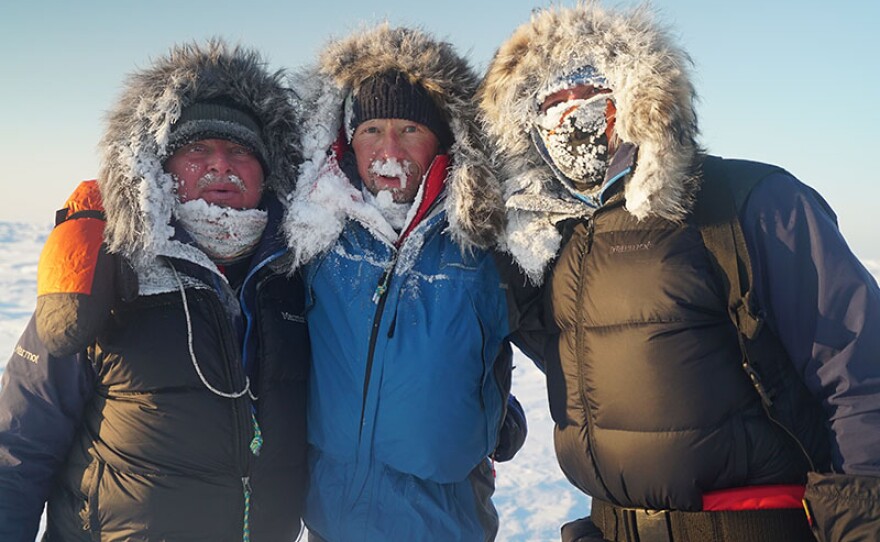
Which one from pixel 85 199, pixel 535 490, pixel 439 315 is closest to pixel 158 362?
pixel 85 199

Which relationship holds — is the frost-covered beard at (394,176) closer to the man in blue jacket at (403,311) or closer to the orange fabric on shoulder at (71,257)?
the man in blue jacket at (403,311)

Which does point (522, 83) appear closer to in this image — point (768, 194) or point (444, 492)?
point (768, 194)

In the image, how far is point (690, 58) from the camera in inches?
80.0

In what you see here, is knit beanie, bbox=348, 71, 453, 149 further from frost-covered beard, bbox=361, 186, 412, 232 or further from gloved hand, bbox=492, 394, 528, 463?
gloved hand, bbox=492, 394, 528, 463

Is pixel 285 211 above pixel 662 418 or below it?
above

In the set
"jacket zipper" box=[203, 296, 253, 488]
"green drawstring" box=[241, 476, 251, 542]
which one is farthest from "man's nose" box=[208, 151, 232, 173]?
"green drawstring" box=[241, 476, 251, 542]

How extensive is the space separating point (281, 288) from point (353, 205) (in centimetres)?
45

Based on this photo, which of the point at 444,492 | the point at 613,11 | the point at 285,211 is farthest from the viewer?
the point at 285,211

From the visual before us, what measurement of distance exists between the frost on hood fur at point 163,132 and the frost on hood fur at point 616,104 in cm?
92

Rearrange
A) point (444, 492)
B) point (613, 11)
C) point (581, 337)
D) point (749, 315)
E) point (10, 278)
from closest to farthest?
1. point (749, 315)
2. point (581, 337)
3. point (613, 11)
4. point (444, 492)
5. point (10, 278)

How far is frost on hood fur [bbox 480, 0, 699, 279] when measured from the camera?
6.10ft

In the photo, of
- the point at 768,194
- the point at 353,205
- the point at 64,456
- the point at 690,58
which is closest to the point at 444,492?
the point at 353,205

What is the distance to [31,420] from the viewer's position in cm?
210

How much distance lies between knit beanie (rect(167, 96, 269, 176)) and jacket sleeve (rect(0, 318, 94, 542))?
881 millimetres
